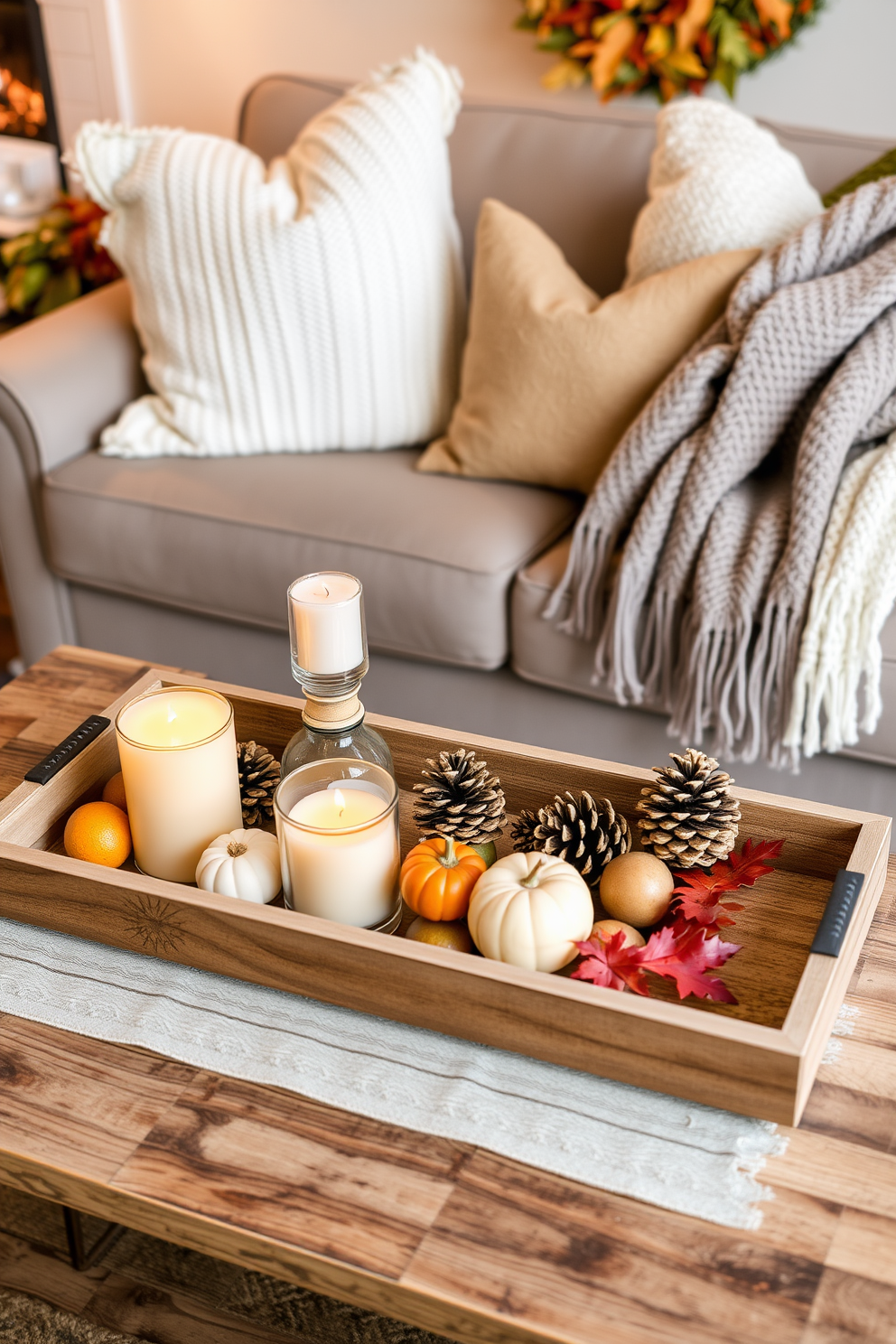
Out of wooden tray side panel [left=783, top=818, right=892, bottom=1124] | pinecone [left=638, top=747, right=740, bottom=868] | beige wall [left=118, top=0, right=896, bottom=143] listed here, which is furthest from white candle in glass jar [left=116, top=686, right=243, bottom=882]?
beige wall [left=118, top=0, right=896, bottom=143]

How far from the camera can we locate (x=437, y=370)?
5.90ft

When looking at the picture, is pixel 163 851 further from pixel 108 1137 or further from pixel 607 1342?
pixel 607 1342

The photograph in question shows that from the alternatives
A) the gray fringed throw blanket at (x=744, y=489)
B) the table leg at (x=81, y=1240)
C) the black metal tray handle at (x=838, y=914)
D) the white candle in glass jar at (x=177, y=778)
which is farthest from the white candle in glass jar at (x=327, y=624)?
the gray fringed throw blanket at (x=744, y=489)

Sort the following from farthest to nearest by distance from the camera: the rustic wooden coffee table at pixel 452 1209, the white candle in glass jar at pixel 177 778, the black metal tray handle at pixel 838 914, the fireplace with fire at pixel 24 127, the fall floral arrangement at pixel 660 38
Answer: the fireplace with fire at pixel 24 127 < the fall floral arrangement at pixel 660 38 < the white candle in glass jar at pixel 177 778 < the black metal tray handle at pixel 838 914 < the rustic wooden coffee table at pixel 452 1209

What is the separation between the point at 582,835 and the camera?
87 centimetres

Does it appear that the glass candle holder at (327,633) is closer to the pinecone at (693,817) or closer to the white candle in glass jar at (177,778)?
the white candle in glass jar at (177,778)

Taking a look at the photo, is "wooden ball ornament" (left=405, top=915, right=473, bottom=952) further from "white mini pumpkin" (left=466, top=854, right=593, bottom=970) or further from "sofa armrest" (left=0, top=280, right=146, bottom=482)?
"sofa armrest" (left=0, top=280, right=146, bottom=482)

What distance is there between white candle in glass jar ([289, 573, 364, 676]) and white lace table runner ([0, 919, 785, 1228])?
23cm

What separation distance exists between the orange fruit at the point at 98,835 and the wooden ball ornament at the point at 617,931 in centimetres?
36

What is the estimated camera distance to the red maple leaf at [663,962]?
0.76 meters

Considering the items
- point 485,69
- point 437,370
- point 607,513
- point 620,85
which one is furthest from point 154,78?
point 607,513

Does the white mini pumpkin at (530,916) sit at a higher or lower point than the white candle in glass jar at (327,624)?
lower

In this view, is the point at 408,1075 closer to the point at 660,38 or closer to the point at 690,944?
the point at 690,944

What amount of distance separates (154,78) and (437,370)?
1396mm
